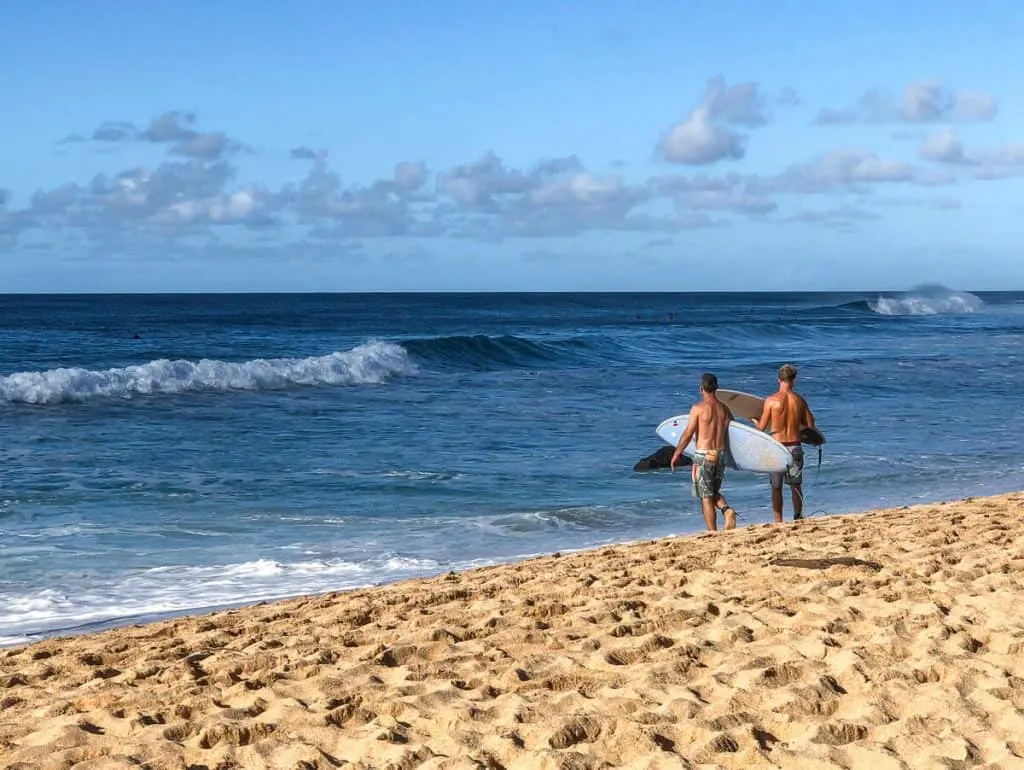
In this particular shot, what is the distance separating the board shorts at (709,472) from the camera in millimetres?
10172

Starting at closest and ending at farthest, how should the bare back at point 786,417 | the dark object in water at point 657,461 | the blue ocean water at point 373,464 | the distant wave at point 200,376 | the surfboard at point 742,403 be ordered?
the blue ocean water at point 373,464, the bare back at point 786,417, the dark object in water at point 657,461, the surfboard at point 742,403, the distant wave at point 200,376

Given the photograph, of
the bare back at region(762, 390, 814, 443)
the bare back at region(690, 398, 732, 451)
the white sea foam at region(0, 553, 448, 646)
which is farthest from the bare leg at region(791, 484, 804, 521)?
the white sea foam at region(0, 553, 448, 646)

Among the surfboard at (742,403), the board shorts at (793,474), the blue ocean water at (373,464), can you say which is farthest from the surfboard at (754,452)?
the surfboard at (742,403)

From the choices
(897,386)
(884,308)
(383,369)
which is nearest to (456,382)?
(383,369)

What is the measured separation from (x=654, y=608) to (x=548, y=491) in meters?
6.31

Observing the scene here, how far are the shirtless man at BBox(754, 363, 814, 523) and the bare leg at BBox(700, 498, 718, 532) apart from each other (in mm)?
740

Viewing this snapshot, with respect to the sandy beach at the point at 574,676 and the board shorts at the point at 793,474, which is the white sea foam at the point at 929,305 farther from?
the sandy beach at the point at 574,676

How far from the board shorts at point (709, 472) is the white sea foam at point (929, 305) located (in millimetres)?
74917

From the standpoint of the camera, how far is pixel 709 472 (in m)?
10.2

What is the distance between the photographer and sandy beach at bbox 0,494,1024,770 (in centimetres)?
447

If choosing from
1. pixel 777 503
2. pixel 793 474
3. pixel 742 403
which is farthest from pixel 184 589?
pixel 742 403

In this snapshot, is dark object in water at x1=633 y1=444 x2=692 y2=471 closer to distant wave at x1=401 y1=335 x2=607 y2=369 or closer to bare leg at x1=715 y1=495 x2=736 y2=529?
bare leg at x1=715 y1=495 x2=736 y2=529

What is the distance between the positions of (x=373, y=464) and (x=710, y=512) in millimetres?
5641

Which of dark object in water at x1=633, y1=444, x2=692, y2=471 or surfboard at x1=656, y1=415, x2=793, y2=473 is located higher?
surfboard at x1=656, y1=415, x2=793, y2=473
